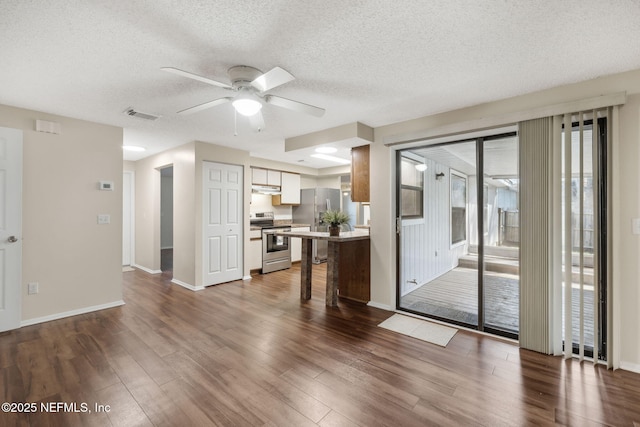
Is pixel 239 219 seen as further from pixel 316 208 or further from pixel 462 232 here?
pixel 462 232

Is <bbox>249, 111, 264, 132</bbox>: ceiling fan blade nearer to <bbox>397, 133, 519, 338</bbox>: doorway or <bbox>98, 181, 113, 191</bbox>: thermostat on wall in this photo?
<bbox>397, 133, 519, 338</bbox>: doorway

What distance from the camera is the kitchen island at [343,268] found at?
3812 mm

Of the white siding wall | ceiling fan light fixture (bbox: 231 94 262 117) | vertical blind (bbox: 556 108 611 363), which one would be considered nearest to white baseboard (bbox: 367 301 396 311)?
the white siding wall

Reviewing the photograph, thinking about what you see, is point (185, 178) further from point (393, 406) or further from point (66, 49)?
point (393, 406)

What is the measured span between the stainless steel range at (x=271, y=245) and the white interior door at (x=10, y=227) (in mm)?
3350

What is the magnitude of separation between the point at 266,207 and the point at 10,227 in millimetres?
4147

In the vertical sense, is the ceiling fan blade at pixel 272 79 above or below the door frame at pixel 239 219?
above

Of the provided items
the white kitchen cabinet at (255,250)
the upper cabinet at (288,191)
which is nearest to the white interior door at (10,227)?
the white kitchen cabinet at (255,250)

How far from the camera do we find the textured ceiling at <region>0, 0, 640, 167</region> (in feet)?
5.26

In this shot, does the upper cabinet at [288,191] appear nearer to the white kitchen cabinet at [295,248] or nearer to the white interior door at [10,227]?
the white kitchen cabinet at [295,248]

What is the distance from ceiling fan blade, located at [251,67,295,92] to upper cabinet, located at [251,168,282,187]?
3.71m

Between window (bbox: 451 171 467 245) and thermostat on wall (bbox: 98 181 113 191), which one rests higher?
thermostat on wall (bbox: 98 181 113 191)

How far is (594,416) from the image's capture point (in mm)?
1747

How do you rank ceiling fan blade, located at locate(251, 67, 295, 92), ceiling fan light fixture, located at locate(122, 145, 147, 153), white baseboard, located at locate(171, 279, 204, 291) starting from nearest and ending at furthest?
ceiling fan blade, located at locate(251, 67, 295, 92) < white baseboard, located at locate(171, 279, 204, 291) < ceiling fan light fixture, located at locate(122, 145, 147, 153)
